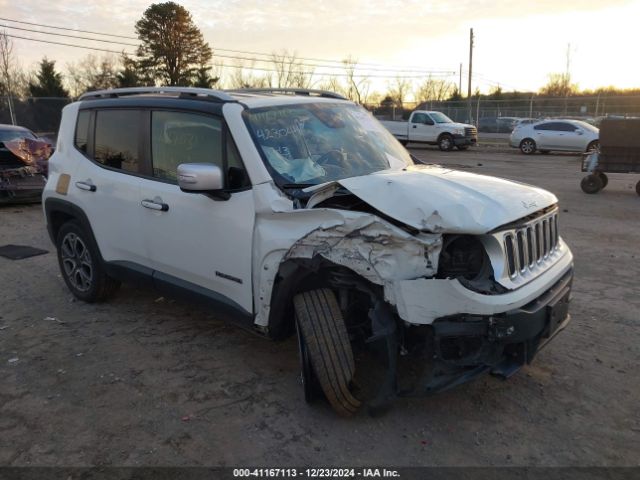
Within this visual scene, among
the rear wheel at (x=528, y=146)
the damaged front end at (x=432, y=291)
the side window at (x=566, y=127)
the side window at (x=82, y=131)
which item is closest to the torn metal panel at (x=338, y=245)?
the damaged front end at (x=432, y=291)

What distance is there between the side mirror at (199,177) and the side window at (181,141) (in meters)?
0.33

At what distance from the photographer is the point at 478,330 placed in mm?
2754

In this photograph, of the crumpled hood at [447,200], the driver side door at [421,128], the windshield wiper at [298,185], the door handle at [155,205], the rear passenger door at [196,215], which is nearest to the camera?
the crumpled hood at [447,200]

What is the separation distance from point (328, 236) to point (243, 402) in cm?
127

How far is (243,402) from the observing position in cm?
343

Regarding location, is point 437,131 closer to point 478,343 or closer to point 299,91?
point 299,91

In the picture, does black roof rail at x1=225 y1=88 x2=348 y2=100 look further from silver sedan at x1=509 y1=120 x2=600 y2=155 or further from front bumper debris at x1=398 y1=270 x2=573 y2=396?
silver sedan at x1=509 y1=120 x2=600 y2=155

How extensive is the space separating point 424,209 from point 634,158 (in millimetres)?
11327

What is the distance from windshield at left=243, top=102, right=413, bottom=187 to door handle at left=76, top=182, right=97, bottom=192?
1815mm

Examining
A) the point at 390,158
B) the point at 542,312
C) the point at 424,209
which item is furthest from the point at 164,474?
the point at 390,158

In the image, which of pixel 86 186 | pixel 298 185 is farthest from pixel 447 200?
pixel 86 186

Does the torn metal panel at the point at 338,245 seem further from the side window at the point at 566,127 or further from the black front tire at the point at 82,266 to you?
the side window at the point at 566,127

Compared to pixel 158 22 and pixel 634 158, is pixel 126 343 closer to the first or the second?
pixel 634 158

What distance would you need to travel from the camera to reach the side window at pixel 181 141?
12.4 feet
